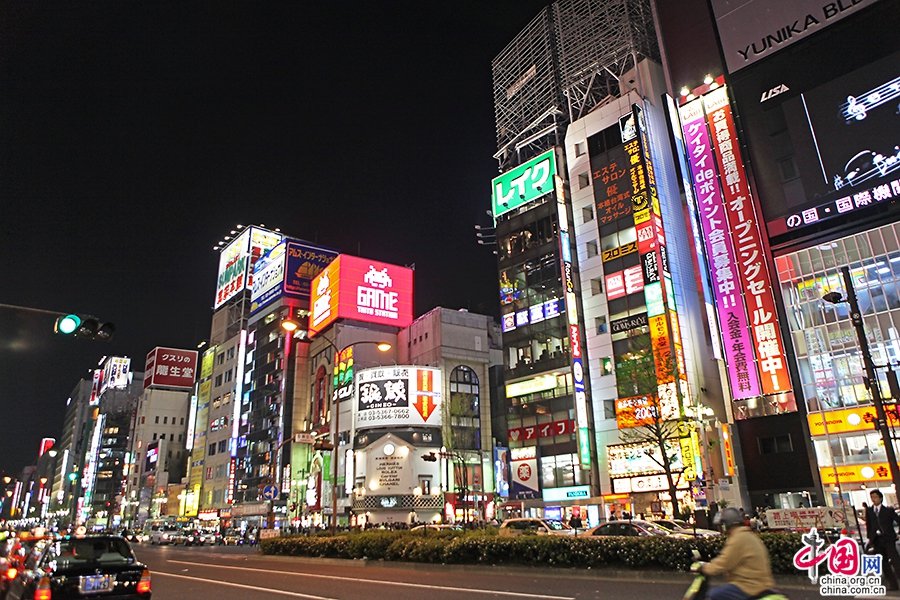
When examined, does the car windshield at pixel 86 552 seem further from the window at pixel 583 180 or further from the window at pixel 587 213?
the window at pixel 583 180

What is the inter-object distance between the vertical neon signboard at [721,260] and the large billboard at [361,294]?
41.4m

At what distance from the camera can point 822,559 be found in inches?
461

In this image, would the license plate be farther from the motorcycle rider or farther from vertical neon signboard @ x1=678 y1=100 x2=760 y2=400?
vertical neon signboard @ x1=678 y1=100 x2=760 y2=400

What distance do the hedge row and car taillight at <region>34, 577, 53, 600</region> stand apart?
11750 millimetres

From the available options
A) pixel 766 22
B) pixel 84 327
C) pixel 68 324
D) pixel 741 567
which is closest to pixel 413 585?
pixel 84 327

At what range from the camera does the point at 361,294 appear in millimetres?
72250

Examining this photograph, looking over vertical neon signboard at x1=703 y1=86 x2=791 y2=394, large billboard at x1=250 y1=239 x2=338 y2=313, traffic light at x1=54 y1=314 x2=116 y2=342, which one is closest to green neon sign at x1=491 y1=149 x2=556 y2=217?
vertical neon signboard at x1=703 y1=86 x2=791 y2=394

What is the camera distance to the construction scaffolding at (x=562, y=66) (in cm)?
5291

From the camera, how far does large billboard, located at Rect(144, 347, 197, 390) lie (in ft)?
383

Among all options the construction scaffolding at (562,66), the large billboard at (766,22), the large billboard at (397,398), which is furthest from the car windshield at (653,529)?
the construction scaffolding at (562,66)

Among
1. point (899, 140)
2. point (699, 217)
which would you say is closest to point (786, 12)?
point (899, 140)

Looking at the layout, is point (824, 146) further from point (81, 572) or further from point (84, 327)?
point (81, 572)

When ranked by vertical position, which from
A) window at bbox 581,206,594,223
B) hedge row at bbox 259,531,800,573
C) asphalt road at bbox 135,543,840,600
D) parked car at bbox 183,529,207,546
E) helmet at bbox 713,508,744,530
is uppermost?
window at bbox 581,206,594,223

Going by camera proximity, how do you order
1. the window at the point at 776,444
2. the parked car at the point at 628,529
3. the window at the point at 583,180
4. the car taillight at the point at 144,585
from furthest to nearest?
the window at the point at 583,180 < the window at the point at 776,444 < the parked car at the point at 628,529 < the car taillight at the point at 144,585
